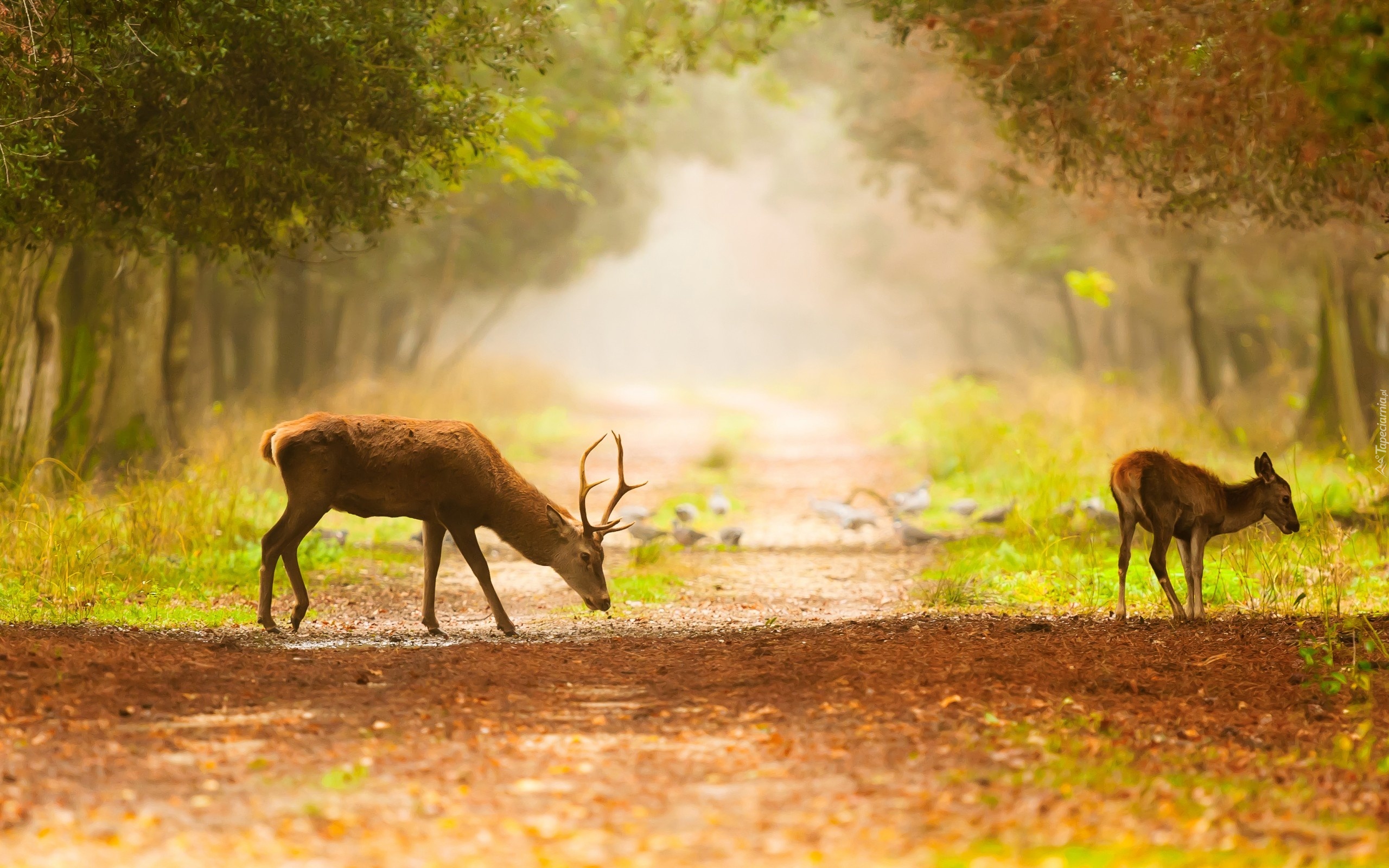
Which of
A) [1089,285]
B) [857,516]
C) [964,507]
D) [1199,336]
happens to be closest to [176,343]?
[857,516]

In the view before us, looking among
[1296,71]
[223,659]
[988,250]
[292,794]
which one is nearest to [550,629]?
[223,659]

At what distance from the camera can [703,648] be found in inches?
328

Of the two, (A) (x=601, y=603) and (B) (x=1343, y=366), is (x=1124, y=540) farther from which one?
(B) (x=1343, y=366)

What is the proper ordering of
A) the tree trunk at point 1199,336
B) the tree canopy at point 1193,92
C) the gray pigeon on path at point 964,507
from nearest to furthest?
the tree canopy at point 1193,92 < the gray pigeon on path at point 964,507 < the tree trunk at point 1199,336

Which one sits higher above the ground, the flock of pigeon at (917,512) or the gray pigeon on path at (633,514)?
the flock of pigeon at (917,512)

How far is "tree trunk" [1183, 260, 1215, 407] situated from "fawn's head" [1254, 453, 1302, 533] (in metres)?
11.6

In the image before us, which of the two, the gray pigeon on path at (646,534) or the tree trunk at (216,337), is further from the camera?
the tree trunk at (216,337)

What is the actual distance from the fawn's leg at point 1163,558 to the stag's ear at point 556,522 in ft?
12.4

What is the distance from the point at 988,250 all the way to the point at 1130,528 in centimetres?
2379

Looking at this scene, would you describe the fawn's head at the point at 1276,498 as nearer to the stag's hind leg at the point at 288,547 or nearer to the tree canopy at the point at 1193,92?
the tree canopy at the point at 1193,92

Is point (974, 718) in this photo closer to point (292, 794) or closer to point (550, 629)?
point (292, 794)

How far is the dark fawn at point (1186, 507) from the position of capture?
9023 mm

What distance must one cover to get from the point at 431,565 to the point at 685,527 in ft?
16.1

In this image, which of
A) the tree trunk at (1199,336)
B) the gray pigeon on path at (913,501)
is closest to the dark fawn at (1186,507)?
the gray pigeon on path at (913,501)
